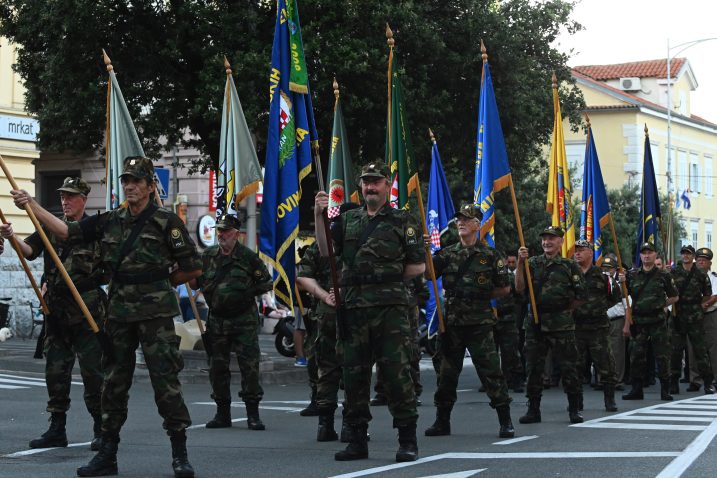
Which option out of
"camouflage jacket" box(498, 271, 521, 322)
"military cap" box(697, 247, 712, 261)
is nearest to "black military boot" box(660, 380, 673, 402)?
"camouflage jacket" box(498, 271, 521, 322)

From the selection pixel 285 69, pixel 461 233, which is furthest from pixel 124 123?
pixel 461 233

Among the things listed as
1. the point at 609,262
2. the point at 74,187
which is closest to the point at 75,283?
the point at 74,187

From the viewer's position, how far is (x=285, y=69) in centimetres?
1356

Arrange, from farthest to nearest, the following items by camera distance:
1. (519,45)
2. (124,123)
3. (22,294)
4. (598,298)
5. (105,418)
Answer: (22,294) → (519,45) → (598,298) → (124,123) → (105,418)

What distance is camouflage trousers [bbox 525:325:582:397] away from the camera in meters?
12.7

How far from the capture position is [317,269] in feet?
37.6

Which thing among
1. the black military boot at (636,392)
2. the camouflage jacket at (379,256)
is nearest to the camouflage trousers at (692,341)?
the black military boot at (636,392)

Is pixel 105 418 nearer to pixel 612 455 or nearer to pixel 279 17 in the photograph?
pixel 612 455

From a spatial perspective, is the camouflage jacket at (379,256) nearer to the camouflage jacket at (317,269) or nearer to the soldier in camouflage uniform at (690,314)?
the camouflage jacket at (317,269)

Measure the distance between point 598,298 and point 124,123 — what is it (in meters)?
5.87

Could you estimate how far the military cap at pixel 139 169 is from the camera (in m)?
8.58

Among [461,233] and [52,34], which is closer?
[461,233]

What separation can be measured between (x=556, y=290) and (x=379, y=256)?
4340mm

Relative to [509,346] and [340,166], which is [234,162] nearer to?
[340,166]
